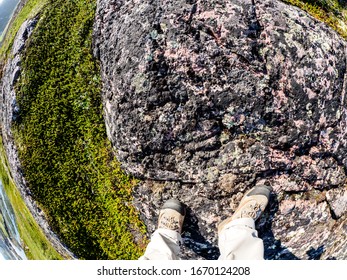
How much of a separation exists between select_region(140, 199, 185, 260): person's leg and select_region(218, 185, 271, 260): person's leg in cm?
53

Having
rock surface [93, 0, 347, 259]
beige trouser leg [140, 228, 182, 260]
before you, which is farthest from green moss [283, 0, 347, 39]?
beige trouser leg [140, 228, 182, 260]

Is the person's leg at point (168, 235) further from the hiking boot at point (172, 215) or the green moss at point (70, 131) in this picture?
the green moss at point (70, 131)

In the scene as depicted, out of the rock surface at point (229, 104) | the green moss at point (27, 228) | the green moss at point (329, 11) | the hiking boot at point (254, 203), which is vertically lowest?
the green moss at point (27, 228)

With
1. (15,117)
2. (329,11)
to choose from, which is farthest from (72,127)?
(329,11)

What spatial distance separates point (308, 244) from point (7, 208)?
4793mm

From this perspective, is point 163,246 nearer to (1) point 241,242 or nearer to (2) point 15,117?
(1) point 241,242

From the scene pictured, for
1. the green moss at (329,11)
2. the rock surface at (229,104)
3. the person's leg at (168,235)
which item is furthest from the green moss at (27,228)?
the green moss at (329,11)

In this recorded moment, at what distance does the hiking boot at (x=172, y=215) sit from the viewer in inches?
164

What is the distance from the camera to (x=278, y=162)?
416 centimetres

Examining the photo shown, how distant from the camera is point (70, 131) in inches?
185

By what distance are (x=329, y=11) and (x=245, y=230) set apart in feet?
10.7

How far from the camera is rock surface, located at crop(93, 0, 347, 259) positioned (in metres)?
3.99

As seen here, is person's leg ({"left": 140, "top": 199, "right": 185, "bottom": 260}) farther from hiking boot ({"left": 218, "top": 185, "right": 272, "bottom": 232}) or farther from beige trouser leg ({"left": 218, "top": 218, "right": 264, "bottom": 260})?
hiking boot ({"left": 218, "top": 185, "right": 272, "bottom": 232})

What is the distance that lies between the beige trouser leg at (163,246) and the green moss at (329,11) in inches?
135
